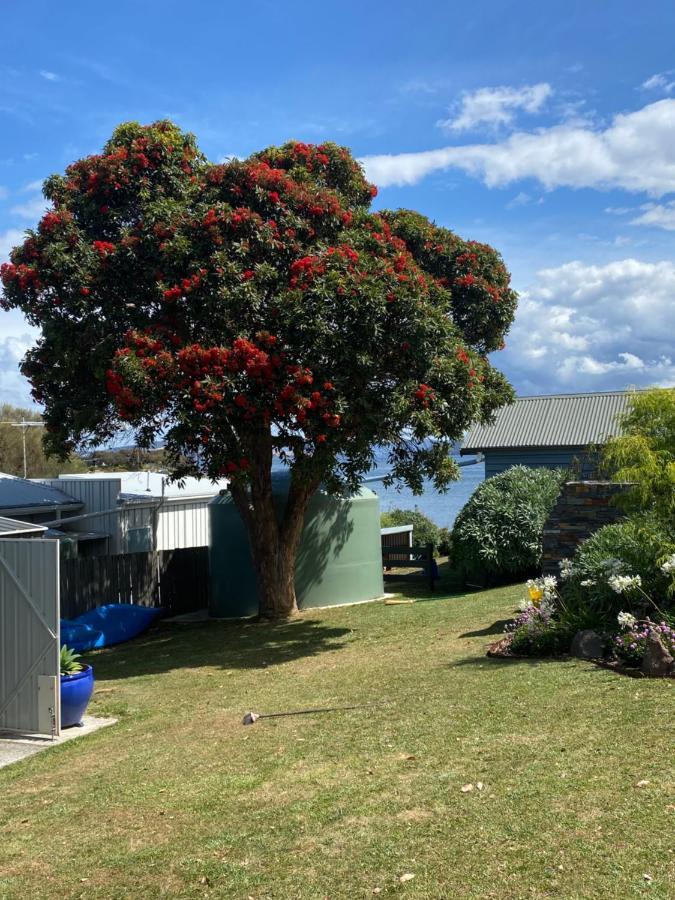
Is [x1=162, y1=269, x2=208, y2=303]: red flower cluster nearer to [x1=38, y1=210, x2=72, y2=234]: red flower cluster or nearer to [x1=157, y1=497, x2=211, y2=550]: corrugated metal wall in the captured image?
[x1=38, y1=210, x2=72, y2=234]: red flower cluster

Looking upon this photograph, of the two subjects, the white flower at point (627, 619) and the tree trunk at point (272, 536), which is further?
the tree trunk at point (272, 536)

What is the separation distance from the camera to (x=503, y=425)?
973 inches

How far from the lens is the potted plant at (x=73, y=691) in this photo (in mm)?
9156

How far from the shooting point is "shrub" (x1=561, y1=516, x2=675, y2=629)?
30.6ft

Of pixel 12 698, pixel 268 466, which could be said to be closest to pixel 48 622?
pixel 12 698

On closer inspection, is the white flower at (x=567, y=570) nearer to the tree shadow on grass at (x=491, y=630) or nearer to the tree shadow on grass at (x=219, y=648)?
the tree shadow on grass at (x=491, y=630)

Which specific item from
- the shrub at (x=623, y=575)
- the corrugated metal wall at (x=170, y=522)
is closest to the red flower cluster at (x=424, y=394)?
the shrub at (x=623, y=575)

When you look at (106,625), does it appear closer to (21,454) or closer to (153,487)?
(153,487)

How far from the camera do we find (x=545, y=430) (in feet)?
78.7

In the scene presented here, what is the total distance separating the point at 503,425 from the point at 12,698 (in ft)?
58.5

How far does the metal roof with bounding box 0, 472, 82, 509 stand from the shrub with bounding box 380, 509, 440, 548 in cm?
1064

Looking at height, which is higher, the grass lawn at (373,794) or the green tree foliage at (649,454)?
the green tree foliage at (649,454)

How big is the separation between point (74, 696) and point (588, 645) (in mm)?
5446

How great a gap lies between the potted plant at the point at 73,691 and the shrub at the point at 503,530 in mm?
9925
